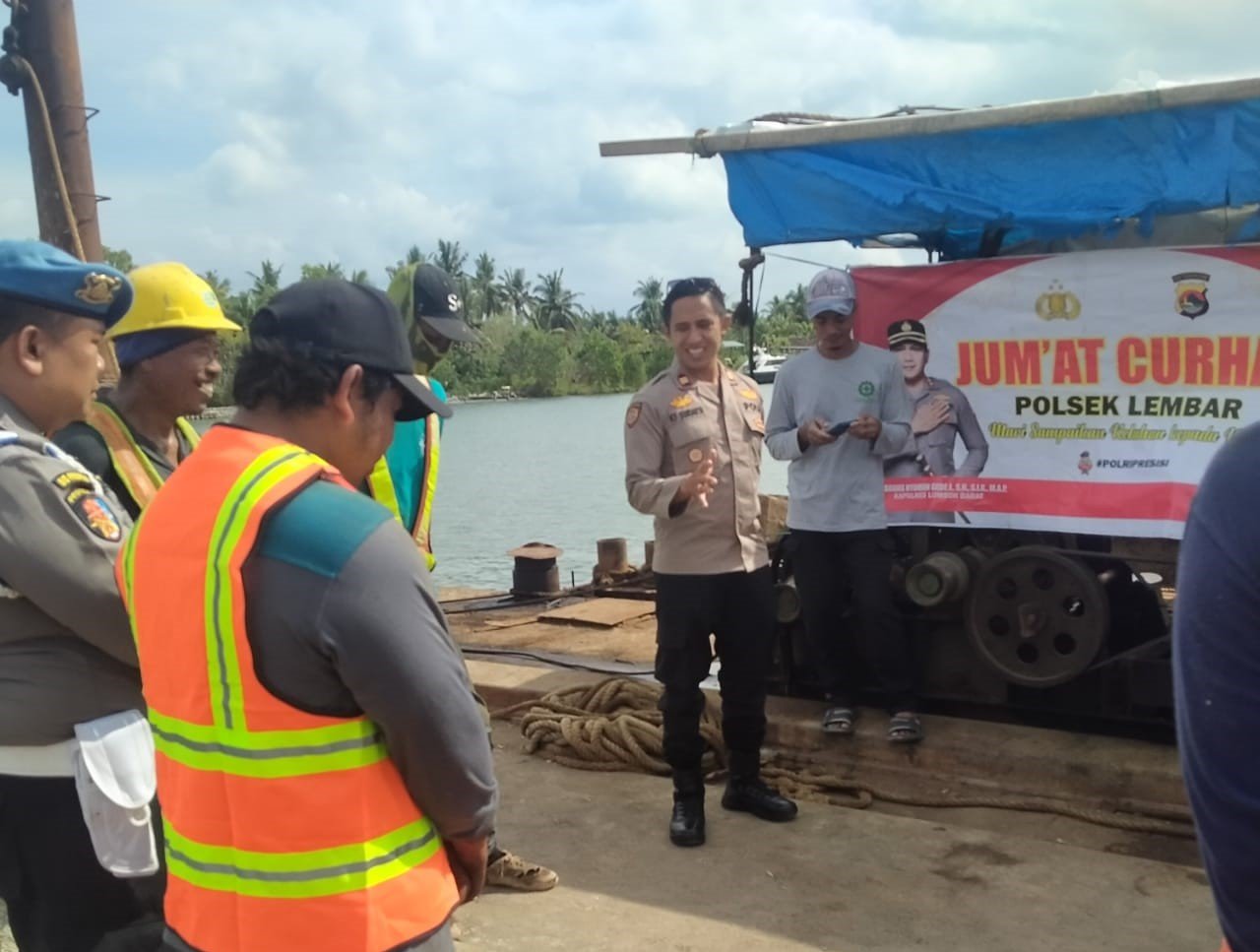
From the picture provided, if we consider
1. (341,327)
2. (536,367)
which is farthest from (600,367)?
(341,327)

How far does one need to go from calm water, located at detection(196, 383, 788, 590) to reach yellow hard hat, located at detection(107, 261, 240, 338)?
5.92 meters

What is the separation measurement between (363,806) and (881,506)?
3881 mm

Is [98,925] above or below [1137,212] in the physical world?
below

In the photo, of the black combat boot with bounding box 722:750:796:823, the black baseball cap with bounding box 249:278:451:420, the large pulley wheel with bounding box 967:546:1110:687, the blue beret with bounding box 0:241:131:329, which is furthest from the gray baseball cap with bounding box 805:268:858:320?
the black baseball cap with bounding box 249:278:451:420

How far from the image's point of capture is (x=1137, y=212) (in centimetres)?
522

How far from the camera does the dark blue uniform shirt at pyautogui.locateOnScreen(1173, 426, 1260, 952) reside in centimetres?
126

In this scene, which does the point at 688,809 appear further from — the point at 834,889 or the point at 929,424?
the point at 929,424

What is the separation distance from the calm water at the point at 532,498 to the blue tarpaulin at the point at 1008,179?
120 inches

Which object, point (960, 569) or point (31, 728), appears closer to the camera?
point (31, 728)

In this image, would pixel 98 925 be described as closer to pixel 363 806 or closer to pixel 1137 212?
pixel 363 806

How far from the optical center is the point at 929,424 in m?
5.84

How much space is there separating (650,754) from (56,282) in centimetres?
387

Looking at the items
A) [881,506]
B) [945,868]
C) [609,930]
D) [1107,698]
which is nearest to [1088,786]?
[1107,698]

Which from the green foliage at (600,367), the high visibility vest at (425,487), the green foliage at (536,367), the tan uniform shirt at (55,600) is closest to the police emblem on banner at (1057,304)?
the high visibility vest at (425,487)
